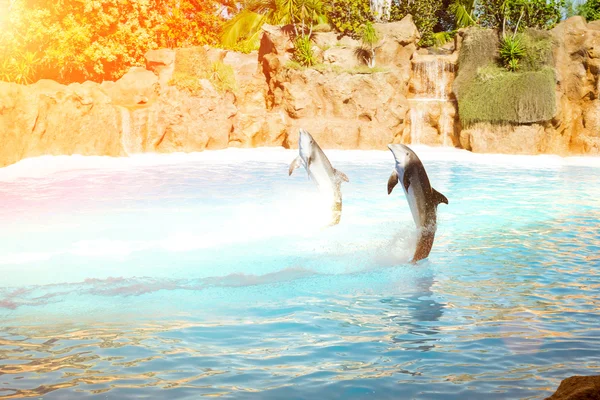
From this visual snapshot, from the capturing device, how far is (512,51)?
22.5 metres

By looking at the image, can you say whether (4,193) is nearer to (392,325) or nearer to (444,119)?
(392,325)

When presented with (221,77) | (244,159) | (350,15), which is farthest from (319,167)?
(350,15)

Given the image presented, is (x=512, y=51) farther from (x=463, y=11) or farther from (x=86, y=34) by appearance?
(x=86, y=34)

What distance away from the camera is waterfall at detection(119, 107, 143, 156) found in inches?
762

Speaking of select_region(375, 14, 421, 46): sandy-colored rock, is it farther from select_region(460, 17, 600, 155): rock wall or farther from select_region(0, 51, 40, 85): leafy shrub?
select_region(0, 51, 40, 85): leafy shrub

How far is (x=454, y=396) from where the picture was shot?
373 cm

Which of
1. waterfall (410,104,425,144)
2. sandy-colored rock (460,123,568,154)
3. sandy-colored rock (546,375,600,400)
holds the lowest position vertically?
sandy-colored rock (546,375,600,400)

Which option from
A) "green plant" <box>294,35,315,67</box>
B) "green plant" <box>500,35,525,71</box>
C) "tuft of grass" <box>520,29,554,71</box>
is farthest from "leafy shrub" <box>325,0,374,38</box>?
"tuft of grass" <box>520,29,554,71</box>

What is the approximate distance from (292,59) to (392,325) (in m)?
20.2

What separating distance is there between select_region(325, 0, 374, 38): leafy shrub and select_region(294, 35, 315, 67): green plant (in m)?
1.88

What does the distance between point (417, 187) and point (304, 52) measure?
18.0 meters

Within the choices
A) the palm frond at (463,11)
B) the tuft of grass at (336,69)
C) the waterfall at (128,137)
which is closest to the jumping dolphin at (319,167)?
the waterfall at (128,137)

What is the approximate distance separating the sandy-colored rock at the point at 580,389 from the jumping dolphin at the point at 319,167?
550 cm

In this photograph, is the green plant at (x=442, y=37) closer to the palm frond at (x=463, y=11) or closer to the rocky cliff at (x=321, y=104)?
the palm frond at (x=463, y=11)
